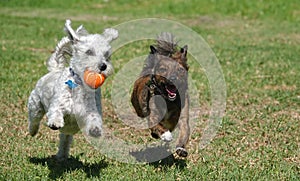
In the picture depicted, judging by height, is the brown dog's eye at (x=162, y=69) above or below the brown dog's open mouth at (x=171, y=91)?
above

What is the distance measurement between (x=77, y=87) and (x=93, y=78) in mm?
385

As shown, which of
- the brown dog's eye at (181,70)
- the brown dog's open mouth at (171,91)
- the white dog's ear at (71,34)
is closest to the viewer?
the white dog's ear at (71,34)

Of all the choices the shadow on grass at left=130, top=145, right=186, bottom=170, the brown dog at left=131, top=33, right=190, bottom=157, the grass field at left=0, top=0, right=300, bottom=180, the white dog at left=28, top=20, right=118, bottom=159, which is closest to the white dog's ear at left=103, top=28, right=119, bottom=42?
the white dog at left=28, top=20, right=118, bottom=159

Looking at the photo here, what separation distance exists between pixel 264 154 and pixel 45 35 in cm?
1160

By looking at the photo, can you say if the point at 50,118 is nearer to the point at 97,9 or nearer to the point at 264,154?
the point at 264,154

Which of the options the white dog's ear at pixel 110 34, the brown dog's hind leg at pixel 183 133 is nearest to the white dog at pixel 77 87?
the white dog's ear at pixel 110 34

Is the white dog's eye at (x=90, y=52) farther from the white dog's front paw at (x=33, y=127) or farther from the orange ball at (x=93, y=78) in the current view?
the white dog's front paw at (x=33, y=127)

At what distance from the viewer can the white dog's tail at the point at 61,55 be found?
5.74 metres

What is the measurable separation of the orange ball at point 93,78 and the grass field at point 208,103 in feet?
3.38

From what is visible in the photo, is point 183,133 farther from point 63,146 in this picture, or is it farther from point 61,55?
point 61,55

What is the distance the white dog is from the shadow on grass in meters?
1.13

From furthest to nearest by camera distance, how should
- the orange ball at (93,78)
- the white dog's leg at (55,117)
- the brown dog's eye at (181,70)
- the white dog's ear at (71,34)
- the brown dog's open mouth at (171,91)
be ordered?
1. the brown dog's eye at (181,70)
2. the brown dog's open mouth at (171,91)
3. the white dog's ear at (71,34)
4. the white dog's leg at (55,117)
5. the orange ball at (93,78)

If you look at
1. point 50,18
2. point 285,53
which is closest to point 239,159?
point 285,53

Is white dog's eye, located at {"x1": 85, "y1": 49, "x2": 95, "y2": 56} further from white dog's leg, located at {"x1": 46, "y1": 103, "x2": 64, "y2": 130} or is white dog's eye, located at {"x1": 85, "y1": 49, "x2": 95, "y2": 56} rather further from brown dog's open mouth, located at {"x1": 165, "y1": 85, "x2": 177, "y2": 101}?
brown dog's open mouth, located at {"x1": 165, "y1": 85, "x2": 177, "y2": 101}
